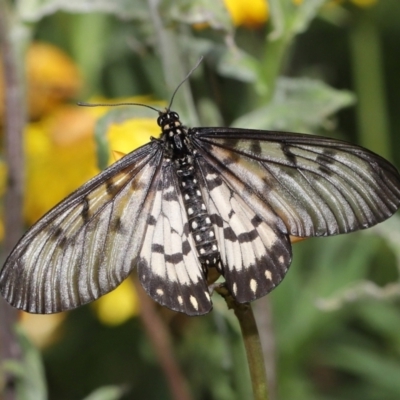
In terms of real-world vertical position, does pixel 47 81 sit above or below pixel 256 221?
above

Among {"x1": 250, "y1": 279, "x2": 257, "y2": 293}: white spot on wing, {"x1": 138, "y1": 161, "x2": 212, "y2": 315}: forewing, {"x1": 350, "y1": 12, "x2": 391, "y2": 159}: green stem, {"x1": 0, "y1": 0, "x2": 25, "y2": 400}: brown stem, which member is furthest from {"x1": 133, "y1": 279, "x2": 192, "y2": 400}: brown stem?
{"x1": 350, "y1": 12, "x2": 391, "y2": 159}: green stem

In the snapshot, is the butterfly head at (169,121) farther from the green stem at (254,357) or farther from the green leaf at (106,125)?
the green stem at (254,357)

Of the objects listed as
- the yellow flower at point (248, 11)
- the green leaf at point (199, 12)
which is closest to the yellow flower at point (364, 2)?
the yellow flower at point (248, 11)

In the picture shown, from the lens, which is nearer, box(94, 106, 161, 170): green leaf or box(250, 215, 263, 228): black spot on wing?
box(250, 215, 263, 228): black spot on wing

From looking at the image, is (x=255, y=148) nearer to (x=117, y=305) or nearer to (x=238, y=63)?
(x=238, y=63)

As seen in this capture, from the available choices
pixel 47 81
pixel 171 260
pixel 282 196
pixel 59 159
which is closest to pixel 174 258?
pixel 171 260

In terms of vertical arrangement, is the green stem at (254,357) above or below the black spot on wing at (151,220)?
below

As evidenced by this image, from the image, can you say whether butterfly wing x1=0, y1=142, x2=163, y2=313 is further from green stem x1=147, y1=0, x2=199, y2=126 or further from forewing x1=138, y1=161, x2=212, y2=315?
green stem x1=147, y1=0, x2=199, y2=126

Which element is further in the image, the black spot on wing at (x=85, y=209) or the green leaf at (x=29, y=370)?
the green leaf at (x=29, y=370)
